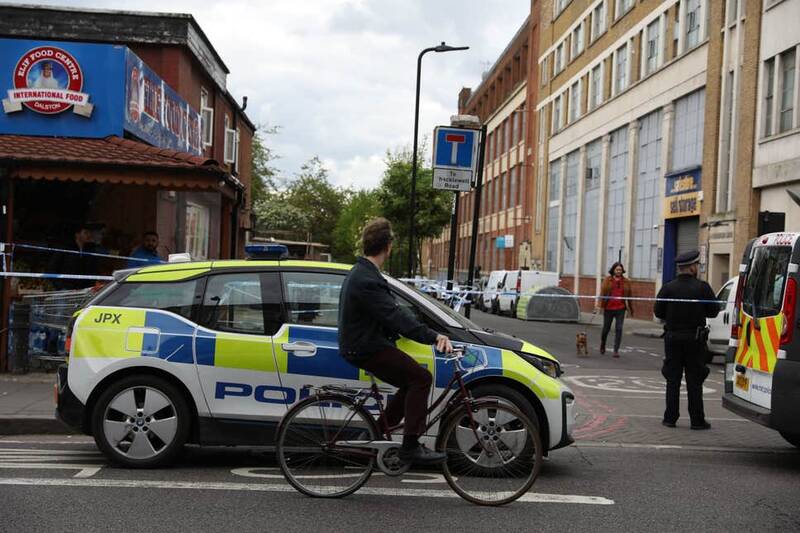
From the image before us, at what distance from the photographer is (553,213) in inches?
2080

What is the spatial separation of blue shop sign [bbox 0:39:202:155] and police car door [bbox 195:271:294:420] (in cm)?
965

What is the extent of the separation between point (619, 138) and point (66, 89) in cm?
2958

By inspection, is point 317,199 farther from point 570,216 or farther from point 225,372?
point 225,372

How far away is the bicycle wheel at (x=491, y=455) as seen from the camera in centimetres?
609

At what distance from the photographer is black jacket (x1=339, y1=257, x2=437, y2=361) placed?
5.89 m

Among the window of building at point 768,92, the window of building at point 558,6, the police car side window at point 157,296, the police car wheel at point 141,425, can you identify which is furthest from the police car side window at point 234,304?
the window of building at point 558,6

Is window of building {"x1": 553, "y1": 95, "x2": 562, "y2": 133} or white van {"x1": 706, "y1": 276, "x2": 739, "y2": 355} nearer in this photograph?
white van {"x1": 706, "y1": 276, "x2": 739, "y2": 355}

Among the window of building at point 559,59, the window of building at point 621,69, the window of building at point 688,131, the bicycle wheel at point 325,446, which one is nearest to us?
the bicycle wheel at point 325,446

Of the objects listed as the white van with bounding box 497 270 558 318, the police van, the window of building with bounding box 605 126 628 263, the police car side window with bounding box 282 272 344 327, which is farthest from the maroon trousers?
the window of building with bounding box 605 126 628 263

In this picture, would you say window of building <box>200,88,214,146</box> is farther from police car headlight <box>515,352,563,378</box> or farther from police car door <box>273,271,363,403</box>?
police car headlight <box>515,352,563,378</box>

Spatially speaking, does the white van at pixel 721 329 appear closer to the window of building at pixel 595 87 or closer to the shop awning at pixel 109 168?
the shop awning at pixel 109 168

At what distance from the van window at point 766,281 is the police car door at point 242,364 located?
4.13 m

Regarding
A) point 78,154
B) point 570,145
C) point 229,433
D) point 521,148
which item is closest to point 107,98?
point 78,154

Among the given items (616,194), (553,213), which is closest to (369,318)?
(616,194)
